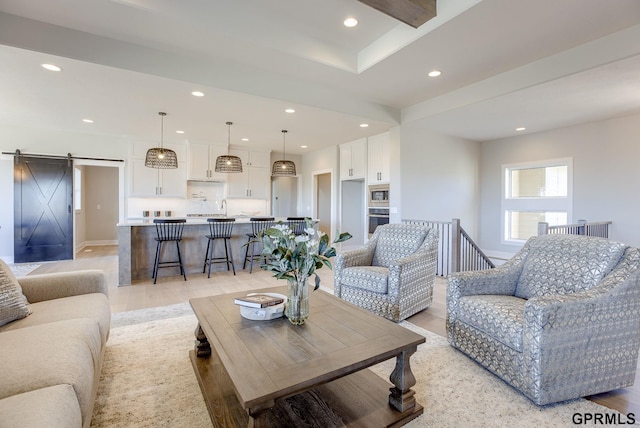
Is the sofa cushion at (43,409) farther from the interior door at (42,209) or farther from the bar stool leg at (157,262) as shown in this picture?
the interior door at (42,209)

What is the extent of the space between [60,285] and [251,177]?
5.66 m

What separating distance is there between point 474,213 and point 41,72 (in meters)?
7.74

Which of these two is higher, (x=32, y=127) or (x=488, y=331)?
(x=32, y=127)

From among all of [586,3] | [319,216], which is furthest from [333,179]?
[586,3]

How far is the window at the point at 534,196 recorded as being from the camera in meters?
5.85

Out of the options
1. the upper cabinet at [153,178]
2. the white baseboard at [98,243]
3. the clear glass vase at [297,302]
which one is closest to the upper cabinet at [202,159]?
the upper cabinet at [153,178]

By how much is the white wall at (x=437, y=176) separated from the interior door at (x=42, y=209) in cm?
658

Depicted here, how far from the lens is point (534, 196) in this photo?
20.6ft

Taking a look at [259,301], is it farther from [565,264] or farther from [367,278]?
[565,264]

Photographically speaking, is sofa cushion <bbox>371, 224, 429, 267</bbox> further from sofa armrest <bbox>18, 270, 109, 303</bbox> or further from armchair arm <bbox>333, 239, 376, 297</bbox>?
sofa armrest <bbox>18, 270, 109, 303</bbox>

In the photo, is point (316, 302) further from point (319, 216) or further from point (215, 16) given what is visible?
point (319, 216)

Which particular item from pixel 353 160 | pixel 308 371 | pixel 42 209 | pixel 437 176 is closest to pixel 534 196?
pixel 437 176

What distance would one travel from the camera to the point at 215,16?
112 inches

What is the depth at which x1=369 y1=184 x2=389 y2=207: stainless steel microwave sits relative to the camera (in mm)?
5891
